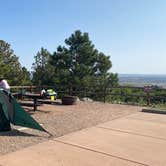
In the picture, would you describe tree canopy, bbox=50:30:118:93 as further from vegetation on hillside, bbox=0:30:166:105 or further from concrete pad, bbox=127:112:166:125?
concrete pad, bbox=127:112:166:125

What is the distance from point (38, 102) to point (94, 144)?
4439mm

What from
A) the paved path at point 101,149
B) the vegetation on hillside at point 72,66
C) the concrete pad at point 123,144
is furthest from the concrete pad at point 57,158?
the vegetation on hillside at point 72,66

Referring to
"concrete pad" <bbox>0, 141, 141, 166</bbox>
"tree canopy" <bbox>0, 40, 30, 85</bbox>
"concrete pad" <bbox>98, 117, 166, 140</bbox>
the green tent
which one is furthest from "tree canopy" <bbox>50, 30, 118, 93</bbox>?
"concrete pad" <bbox>0, 141, 141, 166</bbox>

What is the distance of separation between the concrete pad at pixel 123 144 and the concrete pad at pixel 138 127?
34 centimetres

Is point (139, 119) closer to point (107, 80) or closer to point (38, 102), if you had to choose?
point (38, 102)

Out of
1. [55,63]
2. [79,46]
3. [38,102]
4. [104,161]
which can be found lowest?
[104,161]

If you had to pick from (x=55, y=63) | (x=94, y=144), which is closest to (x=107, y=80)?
(x=55, y=63)

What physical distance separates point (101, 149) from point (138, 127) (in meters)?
2.16

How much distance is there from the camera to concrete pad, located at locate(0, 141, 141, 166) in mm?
4019

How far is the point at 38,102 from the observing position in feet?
29.8

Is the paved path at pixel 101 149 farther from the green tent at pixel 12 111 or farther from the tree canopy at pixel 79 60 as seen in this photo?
the tree canopy at pixel 79 60

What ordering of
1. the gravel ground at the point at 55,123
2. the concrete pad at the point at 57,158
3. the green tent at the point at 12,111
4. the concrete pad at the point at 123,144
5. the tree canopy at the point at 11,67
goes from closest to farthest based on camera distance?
the concrete pad at the point at 57,158
the concrete pad at the point at 123,144
the gravel ground at the point at 55,123
the green tent at the point at 12,111
the tree canopy at the point at 11,67

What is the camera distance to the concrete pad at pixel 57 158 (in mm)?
4019

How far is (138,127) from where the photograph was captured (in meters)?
6.63
